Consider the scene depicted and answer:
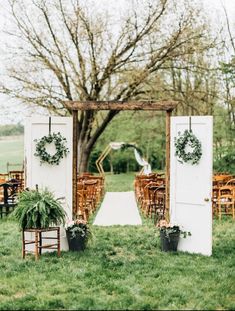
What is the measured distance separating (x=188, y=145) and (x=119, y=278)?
9.28ft

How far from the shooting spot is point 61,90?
2230cm

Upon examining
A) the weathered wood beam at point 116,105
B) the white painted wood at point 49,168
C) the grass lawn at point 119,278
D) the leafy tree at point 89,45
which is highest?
the leafy tree at point 89,45

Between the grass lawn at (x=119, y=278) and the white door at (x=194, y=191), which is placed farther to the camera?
the white door at (x=194, y=191)

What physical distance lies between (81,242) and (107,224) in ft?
11.7

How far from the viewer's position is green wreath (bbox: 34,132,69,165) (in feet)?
33.0

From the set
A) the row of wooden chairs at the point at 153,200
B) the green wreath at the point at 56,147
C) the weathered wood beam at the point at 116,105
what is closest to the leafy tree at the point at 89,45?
the row of wooden chairs at the point at 153,200

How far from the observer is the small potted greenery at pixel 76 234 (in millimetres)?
9859

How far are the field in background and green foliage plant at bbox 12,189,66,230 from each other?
16266 mm

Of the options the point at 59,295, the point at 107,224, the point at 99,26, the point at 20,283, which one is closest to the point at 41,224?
the point at 20,283

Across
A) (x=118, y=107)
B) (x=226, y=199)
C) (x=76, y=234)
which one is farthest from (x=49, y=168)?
(x=226, y=199)

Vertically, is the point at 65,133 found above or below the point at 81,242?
above

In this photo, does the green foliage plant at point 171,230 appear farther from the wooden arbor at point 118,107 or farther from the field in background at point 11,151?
the field in background at point 11,151

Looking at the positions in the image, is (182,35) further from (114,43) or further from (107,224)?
(107,224)

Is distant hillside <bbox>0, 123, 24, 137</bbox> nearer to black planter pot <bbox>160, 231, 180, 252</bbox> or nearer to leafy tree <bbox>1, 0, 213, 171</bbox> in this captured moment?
leafy tree <bbox>1, 0, 213, 171</bbox>
